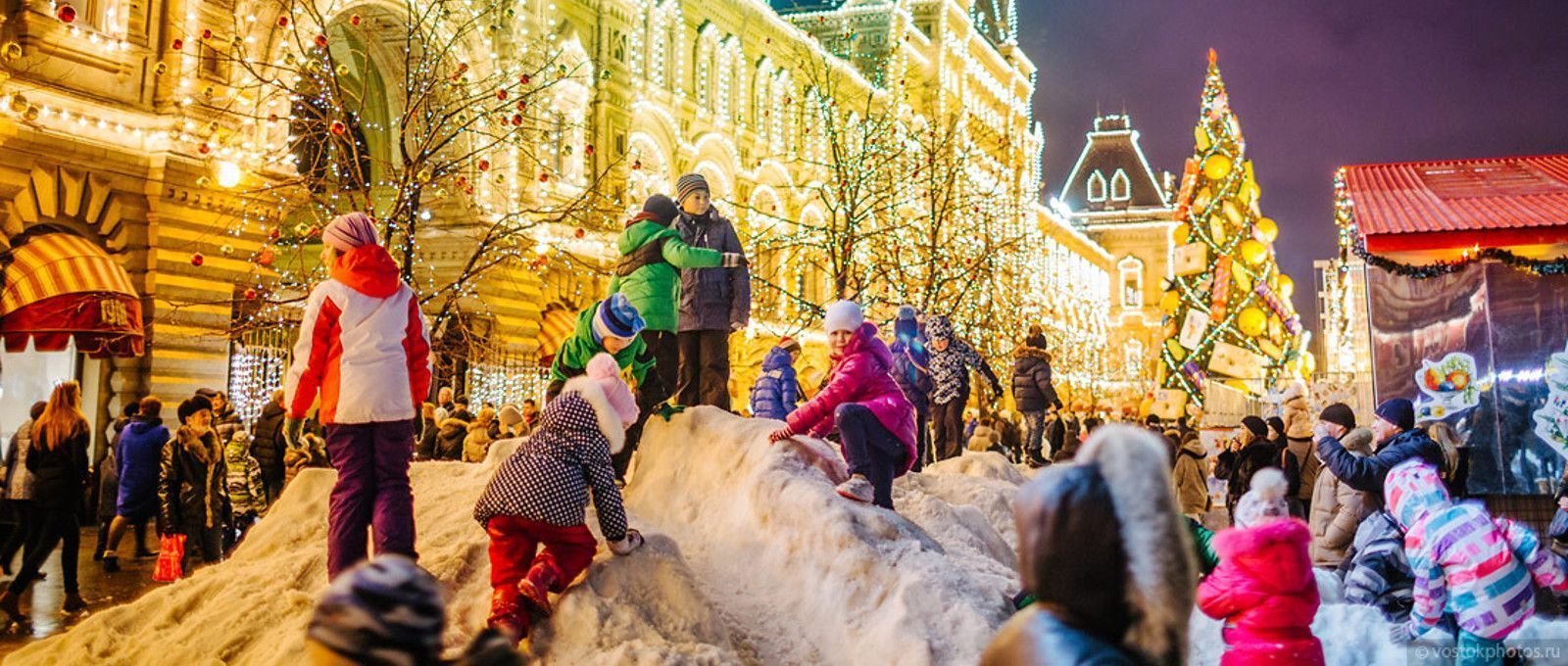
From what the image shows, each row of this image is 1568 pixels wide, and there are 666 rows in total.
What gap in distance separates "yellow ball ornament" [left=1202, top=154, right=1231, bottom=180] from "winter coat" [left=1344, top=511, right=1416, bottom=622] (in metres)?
28.0

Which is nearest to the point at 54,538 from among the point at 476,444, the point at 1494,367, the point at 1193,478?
the point at 476,444

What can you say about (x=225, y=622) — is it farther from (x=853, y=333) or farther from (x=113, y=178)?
(x=113, y=178)

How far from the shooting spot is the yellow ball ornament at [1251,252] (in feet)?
105

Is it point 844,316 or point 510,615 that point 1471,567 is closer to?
point 844,316

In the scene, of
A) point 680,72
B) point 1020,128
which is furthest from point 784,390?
point 1020,128

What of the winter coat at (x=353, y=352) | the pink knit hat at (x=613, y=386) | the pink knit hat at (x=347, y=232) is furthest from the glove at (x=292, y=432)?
the pink knit hat at (x=613, y=386)

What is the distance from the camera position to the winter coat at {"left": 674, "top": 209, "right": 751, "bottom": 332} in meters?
8.92

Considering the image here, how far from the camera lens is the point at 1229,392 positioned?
79.3 ft

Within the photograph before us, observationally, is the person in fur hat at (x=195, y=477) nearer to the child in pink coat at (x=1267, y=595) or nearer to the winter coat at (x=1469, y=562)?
the child in pink coat at (x=1267, y=595)

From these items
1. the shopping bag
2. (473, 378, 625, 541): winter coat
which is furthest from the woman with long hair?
(473, 378, 625, 541): winter coat

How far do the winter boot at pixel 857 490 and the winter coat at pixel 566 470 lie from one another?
163 centimetres

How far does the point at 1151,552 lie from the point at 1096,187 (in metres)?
111

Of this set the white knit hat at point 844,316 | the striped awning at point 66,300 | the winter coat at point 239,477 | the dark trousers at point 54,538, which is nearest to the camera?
the white knit hat at point 844,316

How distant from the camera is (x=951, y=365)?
13.4 meters
